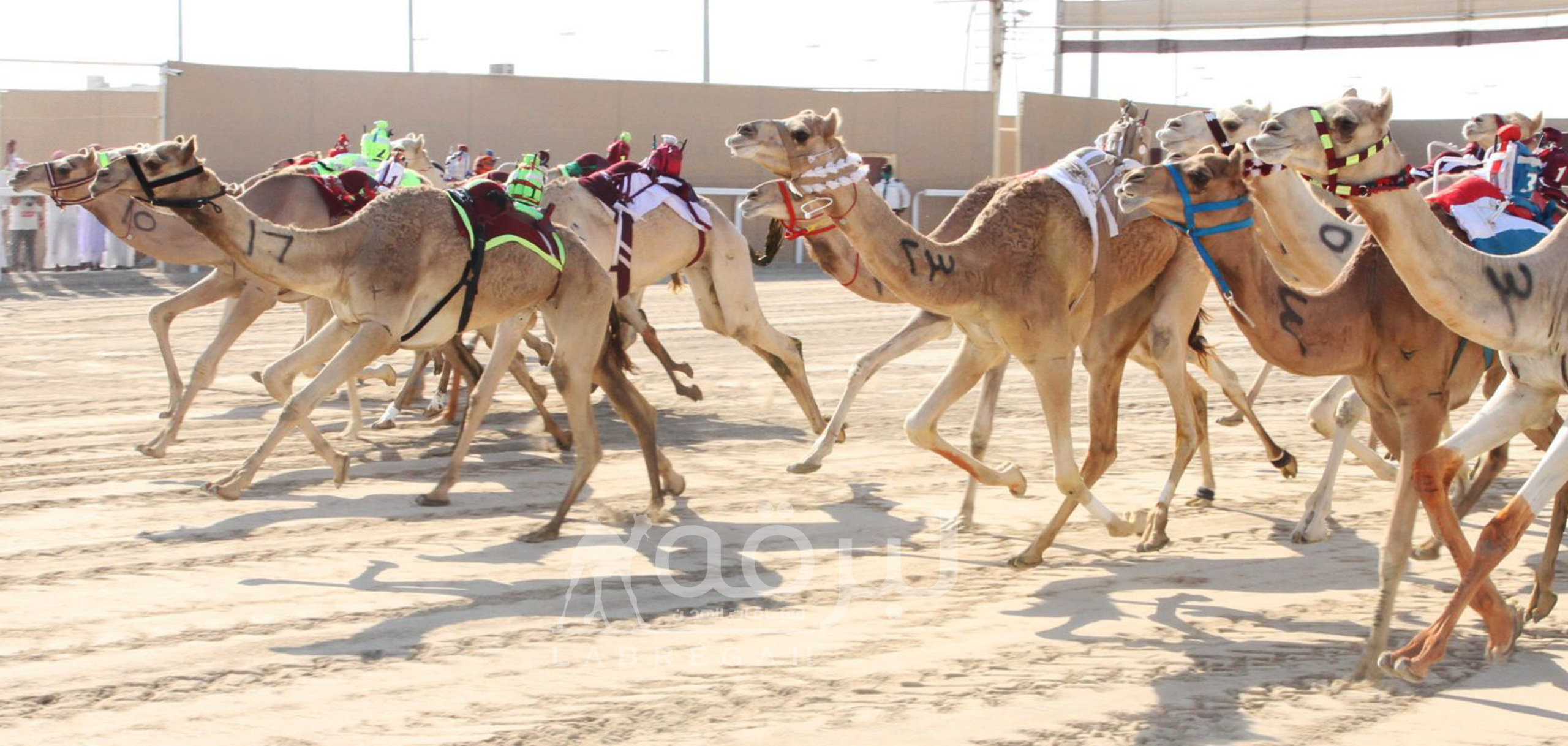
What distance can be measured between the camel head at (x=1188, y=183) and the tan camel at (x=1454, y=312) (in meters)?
0.74

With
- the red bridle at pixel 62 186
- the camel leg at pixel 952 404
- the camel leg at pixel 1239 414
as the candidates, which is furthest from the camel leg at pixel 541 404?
the camel leg at pixel 1239 414

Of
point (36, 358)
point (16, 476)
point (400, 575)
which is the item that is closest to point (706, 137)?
point (36, 358)

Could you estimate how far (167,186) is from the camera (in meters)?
7.50

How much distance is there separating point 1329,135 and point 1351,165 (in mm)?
131

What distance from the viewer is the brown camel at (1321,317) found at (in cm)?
636

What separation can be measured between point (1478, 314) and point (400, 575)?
14.9 ft

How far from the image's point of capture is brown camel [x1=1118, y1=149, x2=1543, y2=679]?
6355 millimetres

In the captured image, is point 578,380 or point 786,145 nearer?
point 786,145

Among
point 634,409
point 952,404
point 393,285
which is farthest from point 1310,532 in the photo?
point 393,285

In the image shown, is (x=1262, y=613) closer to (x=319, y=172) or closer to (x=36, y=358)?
(x=319, y=172)

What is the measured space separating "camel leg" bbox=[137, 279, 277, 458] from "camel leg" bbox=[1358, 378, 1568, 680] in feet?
23.1

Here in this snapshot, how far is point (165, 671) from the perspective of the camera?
18.7 ft

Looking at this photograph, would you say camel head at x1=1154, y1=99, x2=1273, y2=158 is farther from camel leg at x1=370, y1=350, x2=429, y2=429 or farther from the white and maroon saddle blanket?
camel leg at x1=370, y1=350, x2=429, y2=429

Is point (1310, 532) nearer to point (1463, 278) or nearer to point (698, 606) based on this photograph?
point (1463, 278)
